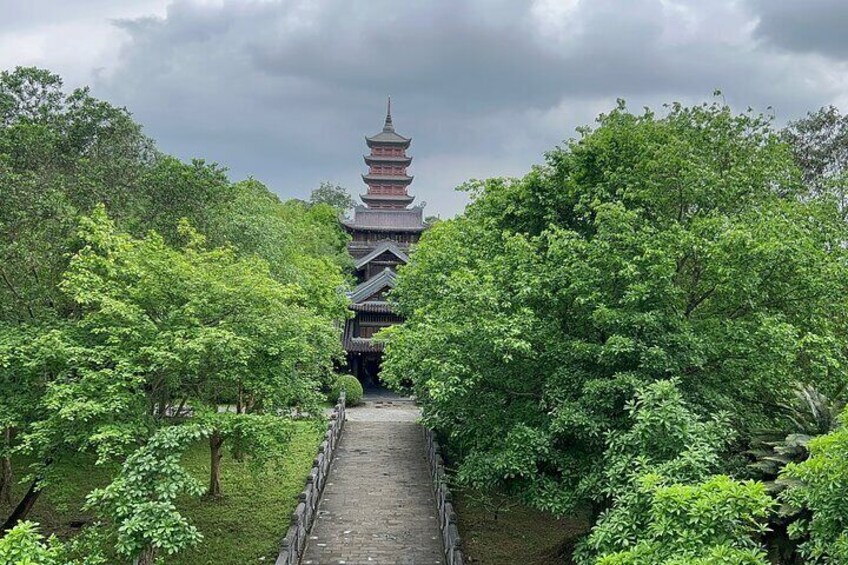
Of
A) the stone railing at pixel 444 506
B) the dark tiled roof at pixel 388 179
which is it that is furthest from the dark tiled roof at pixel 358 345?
the dark tiled roof at pixel 388 179

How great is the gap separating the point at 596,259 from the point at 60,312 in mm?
9242

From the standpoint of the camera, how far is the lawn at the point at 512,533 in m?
11.8

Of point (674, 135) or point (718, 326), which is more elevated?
point (674, 135)

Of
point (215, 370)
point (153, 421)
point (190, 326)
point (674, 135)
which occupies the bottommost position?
point (153, 421)

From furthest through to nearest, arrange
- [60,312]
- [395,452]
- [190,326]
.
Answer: [395,452] < [60,312] < [190,326]

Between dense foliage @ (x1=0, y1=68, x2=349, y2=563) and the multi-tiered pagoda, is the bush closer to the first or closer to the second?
the multi-tiered pagoda

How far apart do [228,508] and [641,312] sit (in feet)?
32.6

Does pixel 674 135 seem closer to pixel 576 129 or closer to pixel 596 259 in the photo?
pixel 576 129

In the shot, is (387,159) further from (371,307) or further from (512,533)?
(512,533)

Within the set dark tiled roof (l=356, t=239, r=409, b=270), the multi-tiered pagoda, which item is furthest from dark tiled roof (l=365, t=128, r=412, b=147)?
dark tiled roof (l=356, t=239, r=409, b=270)

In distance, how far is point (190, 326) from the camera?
9844 mm

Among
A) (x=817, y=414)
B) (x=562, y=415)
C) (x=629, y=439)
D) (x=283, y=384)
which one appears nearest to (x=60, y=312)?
(x=283, y=384)

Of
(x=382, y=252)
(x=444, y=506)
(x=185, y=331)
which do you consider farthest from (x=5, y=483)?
(x=382, y=252)

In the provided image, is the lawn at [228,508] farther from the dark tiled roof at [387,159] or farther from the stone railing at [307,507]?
the dark tiled roof at [387,159]
